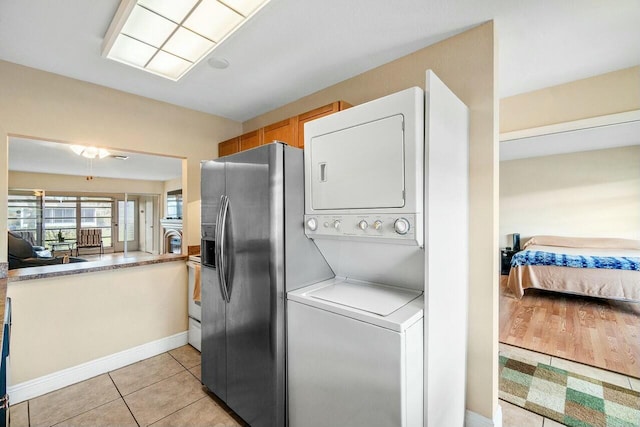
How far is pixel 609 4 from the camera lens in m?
1.51

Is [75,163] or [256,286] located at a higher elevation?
[75,163]

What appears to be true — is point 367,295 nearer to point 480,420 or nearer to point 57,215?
point 480,420

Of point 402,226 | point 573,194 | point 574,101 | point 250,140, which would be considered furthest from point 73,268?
point 573,194

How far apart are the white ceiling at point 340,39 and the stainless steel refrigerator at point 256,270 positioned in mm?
780

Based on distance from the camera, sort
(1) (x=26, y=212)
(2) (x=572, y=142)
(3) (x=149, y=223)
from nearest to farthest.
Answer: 1. (2) (x=572, y=142)
2. (1) (x=26, y=212)
3. (3) (x=149, y=223)

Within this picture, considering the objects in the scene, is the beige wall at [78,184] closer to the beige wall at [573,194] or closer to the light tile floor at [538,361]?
the light tile floor at [538,361]

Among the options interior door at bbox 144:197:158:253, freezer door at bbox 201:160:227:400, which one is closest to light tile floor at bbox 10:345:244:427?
freezer door at bbox 201:160:227:400

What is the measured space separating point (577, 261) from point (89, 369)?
6.23 metres

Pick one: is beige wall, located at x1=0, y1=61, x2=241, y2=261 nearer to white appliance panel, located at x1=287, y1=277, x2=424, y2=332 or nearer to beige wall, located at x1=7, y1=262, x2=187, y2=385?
beige wall, located at x1=7, y1=262, x2=187, y2=385

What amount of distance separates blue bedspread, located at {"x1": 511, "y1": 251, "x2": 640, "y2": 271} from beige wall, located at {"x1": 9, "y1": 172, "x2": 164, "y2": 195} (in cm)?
953

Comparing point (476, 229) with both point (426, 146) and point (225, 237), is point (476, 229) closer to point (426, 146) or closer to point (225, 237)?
point (426, 146)

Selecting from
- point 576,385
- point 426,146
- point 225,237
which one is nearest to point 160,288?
point 225,237

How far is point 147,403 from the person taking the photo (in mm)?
2061

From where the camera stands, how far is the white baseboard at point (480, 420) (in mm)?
1692
